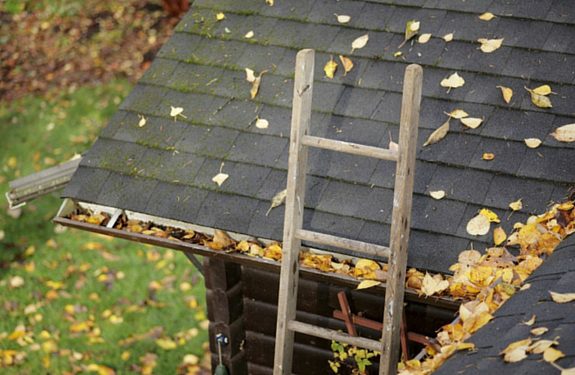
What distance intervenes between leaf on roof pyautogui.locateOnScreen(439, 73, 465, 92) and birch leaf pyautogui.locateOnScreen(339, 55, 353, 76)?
2.24 feet

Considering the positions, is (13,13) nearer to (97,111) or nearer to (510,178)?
(97,111)

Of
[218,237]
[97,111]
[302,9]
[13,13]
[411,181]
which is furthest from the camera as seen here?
[13,13]

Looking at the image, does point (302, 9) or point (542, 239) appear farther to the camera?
point (302, 9)

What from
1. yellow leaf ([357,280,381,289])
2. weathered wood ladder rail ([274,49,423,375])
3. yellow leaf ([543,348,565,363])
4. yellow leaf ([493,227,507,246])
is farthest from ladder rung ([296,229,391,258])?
yellow leaf ([543,348,565,363])

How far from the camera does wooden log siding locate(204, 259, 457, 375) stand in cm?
623

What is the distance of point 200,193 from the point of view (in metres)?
6.27

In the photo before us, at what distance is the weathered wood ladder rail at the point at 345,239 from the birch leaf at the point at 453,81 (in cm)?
116

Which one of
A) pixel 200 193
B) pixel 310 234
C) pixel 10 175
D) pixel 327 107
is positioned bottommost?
pixel 310 234

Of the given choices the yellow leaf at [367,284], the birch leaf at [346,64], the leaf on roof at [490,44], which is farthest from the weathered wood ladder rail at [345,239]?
the leaf on roof at [490,44]

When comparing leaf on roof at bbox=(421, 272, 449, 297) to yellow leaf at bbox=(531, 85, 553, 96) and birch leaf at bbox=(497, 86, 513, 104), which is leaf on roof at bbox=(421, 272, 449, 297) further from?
yellow leaf at bbox=(531, 85, 553, 96)

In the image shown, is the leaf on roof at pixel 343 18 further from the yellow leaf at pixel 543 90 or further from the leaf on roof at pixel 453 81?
the yellow leaf at pixel 543 90

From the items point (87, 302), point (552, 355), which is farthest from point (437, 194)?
point (87, 302)

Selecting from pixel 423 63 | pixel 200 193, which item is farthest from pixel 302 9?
pixel 200 193

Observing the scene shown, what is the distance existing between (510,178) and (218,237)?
1942 mm
